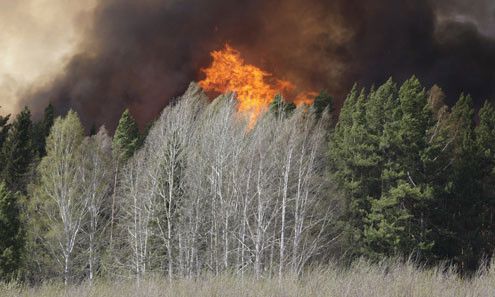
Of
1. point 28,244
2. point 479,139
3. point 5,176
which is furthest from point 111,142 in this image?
point 479,139

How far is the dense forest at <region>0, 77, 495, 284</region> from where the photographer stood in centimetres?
2603

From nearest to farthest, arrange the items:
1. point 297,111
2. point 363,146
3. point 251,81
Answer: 1. point 297,111
2. point 363,146
3. point 251,81

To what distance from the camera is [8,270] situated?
26078 mm

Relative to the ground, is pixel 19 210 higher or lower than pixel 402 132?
lower

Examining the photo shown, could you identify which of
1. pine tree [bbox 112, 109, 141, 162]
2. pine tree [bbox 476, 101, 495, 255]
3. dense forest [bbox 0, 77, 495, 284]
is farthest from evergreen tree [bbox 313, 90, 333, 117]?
pine tree [bbox 112, 109, 141, 162]

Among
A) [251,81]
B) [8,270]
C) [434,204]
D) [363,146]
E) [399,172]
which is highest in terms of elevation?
[251,81]

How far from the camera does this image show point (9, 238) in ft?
86.9

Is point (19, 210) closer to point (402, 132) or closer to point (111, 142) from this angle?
point (111, 142)

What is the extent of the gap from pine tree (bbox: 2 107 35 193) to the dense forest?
116mm

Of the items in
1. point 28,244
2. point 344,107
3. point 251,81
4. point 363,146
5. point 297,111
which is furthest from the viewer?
point 251,81

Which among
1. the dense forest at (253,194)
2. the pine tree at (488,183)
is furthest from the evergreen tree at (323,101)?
the pine tree at (488,183)

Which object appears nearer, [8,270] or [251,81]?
[8,270]

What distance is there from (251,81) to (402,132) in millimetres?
25504

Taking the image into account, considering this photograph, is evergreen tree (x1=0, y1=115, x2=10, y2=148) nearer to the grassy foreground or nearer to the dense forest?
the dense forest
